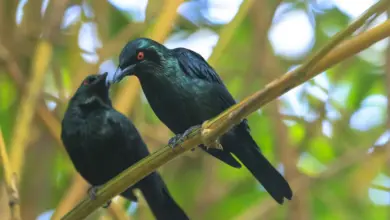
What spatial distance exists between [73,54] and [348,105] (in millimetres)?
1116

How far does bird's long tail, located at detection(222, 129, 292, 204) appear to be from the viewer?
150cm

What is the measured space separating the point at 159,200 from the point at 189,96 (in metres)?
0.38

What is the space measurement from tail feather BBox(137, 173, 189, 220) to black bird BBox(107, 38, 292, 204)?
238mm

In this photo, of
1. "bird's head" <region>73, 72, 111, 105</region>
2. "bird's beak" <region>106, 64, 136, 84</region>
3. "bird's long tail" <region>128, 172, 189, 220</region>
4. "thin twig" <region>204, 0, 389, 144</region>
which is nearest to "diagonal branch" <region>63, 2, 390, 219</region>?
"thin twig" <region>204, 0, 389, 144</region>

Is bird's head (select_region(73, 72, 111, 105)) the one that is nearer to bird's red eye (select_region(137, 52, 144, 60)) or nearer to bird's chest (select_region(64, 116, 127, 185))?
bird's chest (select_region(64, 116, 127, 185))

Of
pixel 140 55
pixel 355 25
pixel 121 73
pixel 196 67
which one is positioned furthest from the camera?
pixel 196 67

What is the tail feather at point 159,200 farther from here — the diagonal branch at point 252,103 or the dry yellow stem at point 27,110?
the diagonal branch at point 252,103

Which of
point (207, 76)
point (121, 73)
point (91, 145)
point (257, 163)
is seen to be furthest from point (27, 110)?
point (257, 163)

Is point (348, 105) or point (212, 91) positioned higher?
point (212, 91)

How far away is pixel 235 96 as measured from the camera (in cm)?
255

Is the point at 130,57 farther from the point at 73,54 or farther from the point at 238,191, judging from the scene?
the point at 238,191

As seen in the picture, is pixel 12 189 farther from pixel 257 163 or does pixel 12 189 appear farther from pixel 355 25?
pixel 355 25

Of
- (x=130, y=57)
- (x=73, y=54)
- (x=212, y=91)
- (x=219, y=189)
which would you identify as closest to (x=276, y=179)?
(x=212, y=91)

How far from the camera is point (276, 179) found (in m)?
1.52
